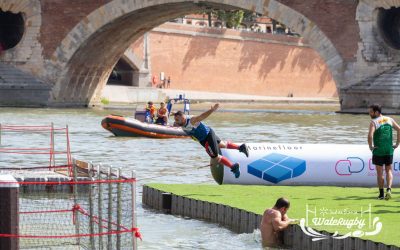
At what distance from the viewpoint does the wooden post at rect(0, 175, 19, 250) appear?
11.8 meters

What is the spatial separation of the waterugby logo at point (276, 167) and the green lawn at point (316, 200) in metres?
0.52

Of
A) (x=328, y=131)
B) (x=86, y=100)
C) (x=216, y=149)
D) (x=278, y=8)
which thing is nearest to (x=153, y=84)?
(x=86, y=100)

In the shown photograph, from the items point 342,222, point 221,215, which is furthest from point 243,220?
point 342,222

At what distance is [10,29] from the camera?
6234 centimetres

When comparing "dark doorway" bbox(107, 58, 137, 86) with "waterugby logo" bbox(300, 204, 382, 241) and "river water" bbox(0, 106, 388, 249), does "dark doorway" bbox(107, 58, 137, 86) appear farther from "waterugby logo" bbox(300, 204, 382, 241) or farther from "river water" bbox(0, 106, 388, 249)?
"waterugby logo" bbox(300, 204, 382, 241)

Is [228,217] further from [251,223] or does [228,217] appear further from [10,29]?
[10,29]

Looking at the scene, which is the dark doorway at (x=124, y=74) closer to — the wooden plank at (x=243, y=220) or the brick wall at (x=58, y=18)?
the brick wall at (x=58, y=18)

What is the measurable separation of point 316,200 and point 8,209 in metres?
8.39

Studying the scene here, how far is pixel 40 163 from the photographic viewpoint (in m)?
30.2

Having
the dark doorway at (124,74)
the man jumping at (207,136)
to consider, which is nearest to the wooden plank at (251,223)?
the man jumping at (207,136)

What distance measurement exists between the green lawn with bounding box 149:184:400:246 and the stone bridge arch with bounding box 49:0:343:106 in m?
31.8

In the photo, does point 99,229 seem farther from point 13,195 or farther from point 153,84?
point 153,84

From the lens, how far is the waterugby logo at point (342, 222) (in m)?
15.7

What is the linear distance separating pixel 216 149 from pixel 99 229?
741cm
